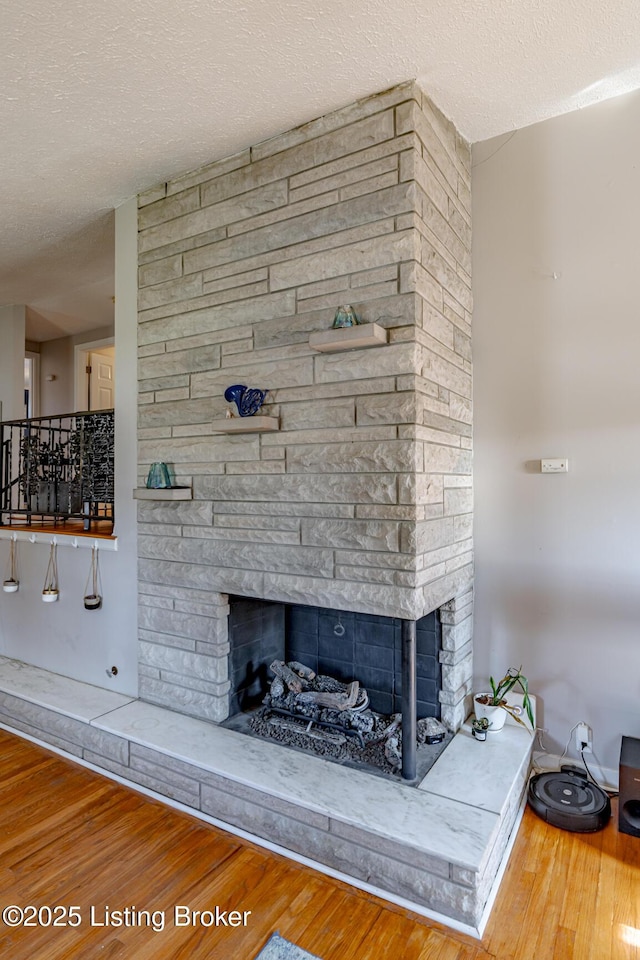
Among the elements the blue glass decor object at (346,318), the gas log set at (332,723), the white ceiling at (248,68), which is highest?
the white ceiling at (248,68)

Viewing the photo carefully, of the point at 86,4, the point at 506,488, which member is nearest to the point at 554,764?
the point at 506,488

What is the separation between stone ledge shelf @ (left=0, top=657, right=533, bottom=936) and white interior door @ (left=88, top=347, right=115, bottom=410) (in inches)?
153

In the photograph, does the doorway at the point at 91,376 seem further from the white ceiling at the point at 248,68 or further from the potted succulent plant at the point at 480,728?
the potted succulent plant at the point at 480,728

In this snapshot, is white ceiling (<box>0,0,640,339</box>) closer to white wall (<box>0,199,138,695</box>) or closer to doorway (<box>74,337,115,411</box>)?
white wall (<box>0,199,138,695</box>)

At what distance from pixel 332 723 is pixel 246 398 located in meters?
1.51

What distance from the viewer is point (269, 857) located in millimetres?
1952

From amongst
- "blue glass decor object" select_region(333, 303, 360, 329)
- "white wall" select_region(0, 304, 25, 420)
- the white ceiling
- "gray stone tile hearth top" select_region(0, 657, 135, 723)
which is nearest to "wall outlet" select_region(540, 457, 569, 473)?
"blue glass decor object" select_region(333, 303, 360, 329)

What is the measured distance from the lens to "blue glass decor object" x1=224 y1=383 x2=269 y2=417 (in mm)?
2359

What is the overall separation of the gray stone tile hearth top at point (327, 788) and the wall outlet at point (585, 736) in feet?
2.42

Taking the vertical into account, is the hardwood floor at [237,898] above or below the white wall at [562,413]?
below

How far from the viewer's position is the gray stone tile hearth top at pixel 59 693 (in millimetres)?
2736

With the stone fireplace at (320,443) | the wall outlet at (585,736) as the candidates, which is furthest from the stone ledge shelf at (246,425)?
the wall outlet at (585,736)

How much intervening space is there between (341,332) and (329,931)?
1979mm

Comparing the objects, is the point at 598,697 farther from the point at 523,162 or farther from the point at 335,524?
the point at 523,162
